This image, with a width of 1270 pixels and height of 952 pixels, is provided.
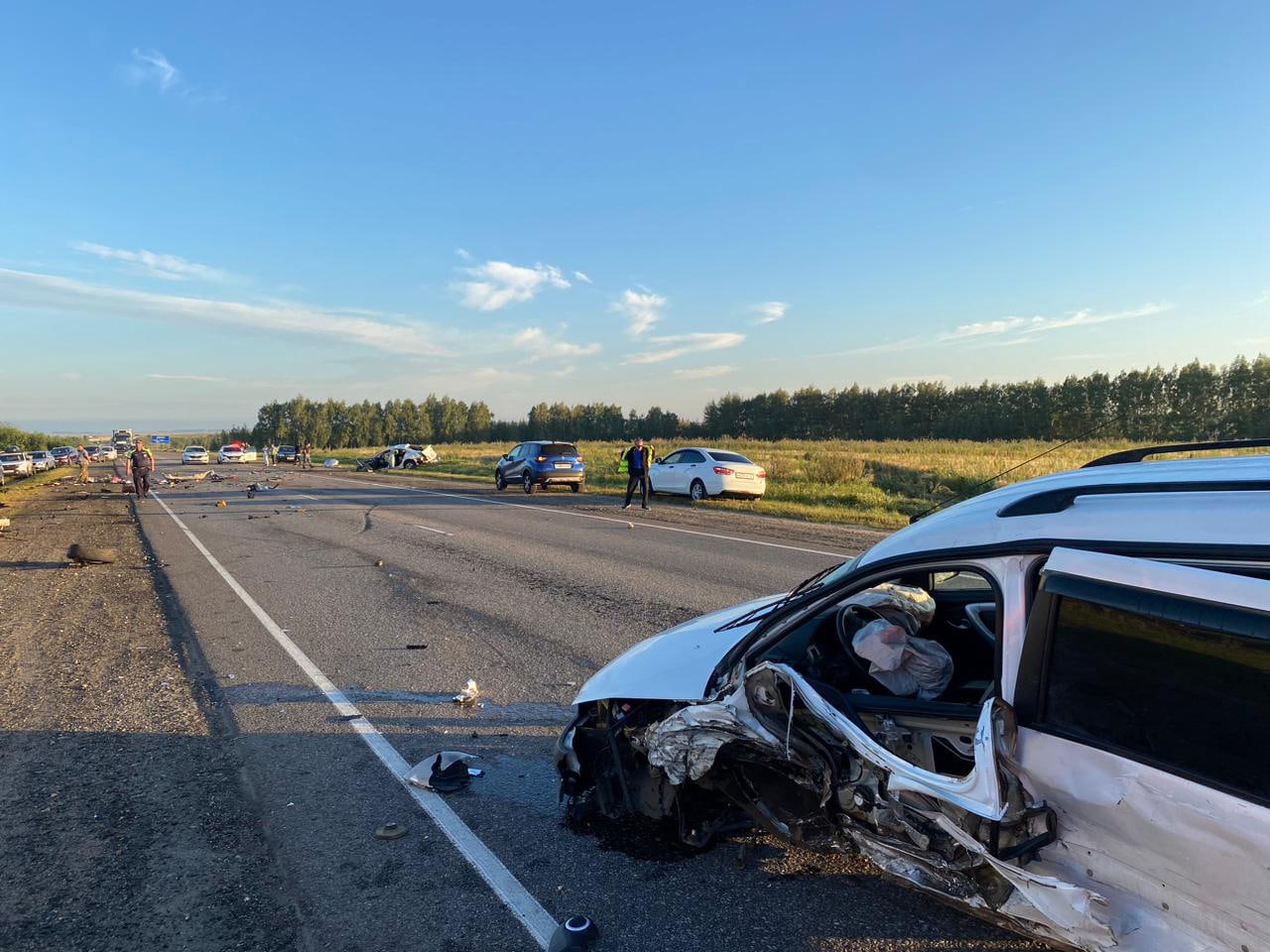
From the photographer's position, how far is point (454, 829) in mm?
3361

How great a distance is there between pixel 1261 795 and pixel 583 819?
2578 mm

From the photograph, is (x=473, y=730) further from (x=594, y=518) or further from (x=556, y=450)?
(x=556, y=450)

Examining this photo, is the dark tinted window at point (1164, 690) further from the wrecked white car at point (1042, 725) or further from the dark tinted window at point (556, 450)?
the dark tinted window at point (556, 450)

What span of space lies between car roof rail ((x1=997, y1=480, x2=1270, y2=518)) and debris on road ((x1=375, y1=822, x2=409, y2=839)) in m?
2.93

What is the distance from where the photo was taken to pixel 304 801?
12.0 feet

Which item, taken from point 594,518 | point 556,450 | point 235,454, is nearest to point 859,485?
point 556,450

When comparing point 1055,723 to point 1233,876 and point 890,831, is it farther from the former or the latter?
point 890,831

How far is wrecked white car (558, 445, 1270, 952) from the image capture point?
1840 millimetres

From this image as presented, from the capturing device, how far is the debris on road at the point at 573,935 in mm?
2479

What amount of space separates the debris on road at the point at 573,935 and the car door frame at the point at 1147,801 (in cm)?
155

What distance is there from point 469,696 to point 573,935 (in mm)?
2675

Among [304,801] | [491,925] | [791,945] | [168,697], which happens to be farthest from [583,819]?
[168,697]

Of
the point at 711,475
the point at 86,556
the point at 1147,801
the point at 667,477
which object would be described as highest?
the point at 1147,801

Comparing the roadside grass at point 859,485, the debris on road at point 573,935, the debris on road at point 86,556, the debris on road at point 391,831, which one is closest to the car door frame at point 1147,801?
the debris on road at point 573,935
